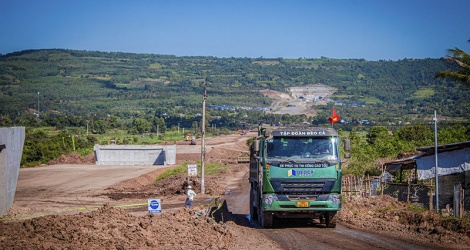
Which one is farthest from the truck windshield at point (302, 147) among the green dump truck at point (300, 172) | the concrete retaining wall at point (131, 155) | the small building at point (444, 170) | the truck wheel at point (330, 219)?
the concrete retaining wall at point (131, 155)

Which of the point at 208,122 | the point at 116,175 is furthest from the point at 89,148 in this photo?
the point at 208,122

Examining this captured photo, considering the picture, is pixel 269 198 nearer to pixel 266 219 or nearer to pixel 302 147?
pixel 266 219

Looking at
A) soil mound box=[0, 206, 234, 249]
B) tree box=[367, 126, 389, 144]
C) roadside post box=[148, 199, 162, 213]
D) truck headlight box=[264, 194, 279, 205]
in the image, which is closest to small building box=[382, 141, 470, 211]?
truck headlight box=[264, 194, 279, 205]

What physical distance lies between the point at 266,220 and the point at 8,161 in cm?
1125

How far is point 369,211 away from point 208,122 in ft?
396

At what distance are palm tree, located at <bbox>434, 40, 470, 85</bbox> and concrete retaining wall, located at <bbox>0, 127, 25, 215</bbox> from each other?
21.8 metres

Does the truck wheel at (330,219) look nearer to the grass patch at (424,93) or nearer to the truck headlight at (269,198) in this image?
the truck headlight at (269,198)

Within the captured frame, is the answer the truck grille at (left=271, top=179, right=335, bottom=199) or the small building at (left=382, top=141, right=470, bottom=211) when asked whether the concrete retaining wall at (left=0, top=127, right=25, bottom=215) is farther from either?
the small building at (left=382, top=141, right=470, bottom=211)

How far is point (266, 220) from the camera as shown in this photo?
20266mm

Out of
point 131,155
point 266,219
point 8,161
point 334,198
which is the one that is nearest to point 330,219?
point 334,198

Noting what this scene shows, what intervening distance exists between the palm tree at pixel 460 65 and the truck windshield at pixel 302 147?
1535 centimetres

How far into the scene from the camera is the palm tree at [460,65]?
106 feet

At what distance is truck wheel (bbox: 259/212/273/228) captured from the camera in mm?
20078

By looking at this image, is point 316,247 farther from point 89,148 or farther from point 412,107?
point 412,107
